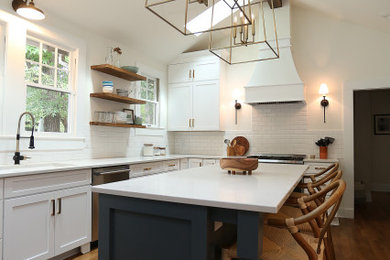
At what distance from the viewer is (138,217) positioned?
63.2 inches

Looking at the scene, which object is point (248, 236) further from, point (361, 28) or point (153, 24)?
point (361, 28)

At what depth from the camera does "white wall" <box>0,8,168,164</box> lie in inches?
120

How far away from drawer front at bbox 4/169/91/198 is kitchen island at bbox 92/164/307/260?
1.20m

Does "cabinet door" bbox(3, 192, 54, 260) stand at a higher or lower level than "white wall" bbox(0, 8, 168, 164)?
lower

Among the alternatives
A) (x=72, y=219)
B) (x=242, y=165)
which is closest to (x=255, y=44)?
(x=242, y=165)

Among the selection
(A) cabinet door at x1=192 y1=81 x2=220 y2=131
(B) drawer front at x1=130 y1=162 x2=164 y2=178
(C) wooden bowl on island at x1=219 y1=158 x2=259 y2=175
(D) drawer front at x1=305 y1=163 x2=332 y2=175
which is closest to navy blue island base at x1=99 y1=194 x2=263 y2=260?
(C) wooden bowl on island at x1=219 y1=158 x2=259 y2=175

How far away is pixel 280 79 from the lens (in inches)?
189

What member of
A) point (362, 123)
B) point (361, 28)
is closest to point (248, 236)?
point (361, 28)

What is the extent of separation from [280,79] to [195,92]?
5.22 ft

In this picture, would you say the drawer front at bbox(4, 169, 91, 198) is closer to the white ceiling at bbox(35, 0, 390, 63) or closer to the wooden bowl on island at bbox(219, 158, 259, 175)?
the wooden bowl on island at bbox(219, 158, 259, 175)

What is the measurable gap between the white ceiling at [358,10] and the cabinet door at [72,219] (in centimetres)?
411

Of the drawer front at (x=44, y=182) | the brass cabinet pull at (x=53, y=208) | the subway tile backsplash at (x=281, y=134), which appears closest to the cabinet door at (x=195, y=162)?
the subway tile backsplash at (x=281, y=134)

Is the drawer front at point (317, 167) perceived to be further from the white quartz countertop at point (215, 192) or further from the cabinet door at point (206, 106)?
the white quartz countertop at point (215, 192)

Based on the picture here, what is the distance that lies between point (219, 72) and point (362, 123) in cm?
410
